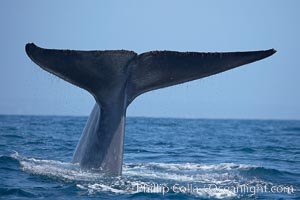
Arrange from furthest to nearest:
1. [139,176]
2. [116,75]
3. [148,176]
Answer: [148,176]
[139,176]
[116,75]

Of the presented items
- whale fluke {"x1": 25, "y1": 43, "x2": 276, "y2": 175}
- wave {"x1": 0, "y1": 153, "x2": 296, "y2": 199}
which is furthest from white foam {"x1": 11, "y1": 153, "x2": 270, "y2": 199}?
whale fluke {"x1": 25, "y1": 43, "x2": 276, "y2": 175}

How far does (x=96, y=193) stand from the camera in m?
7.29

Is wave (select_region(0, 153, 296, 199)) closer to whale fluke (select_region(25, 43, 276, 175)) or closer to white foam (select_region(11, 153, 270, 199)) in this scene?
white foam (select_region(11, 153, 270, 199))

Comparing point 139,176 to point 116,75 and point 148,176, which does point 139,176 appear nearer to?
point 148,176

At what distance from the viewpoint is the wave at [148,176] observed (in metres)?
7.64

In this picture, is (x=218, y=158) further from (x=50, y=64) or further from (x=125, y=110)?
(x=50, y=64)

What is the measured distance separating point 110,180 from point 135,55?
1.78 meters

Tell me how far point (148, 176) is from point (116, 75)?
7.02 ft

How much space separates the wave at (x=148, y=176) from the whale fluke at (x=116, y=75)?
0.82 feet

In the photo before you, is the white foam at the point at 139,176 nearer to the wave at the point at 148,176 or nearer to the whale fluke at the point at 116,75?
the wave at the point at 148,176

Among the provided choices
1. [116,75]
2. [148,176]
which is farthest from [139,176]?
[116,75]

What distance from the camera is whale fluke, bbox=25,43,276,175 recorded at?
24.3 ft

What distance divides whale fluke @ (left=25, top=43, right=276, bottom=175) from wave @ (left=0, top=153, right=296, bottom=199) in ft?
0.82

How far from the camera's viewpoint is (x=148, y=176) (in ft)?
30.2
